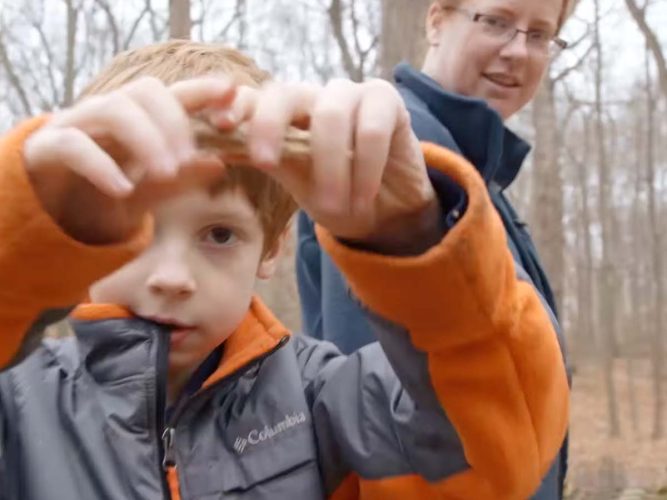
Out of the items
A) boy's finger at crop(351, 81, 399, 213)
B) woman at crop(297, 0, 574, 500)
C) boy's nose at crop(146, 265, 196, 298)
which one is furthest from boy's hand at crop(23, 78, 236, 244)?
woman at crop(297, 0, 574, 500)

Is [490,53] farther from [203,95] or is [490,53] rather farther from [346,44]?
[346,44]

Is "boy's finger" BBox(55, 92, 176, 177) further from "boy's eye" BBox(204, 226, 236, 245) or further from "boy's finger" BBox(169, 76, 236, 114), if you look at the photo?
"boy's eye" BBox(204, 226, 236, 245)

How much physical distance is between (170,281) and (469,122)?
2.74 ft

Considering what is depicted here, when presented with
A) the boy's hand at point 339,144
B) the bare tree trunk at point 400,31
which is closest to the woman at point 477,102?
the boy's hand at point 339,144

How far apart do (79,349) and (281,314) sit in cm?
1137

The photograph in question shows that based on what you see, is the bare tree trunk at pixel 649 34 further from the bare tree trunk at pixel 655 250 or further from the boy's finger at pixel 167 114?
the boy's finger at pixel 167 114

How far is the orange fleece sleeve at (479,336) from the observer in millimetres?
896

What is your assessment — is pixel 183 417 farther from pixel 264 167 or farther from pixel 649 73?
pixel 649 73

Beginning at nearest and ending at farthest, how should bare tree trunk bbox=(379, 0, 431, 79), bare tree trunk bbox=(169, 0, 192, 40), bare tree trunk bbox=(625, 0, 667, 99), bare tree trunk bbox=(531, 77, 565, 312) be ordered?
bare tree trunk bbox=(379, 0, 431, 79), bare tree trunk bbox=(169, 0, 192, 40), bare tree trunk bbox=(531, 77, 565, 312), bare tree trunk bbox=(625, 0, 667, 99)

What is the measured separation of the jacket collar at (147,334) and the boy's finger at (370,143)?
492 millimetres

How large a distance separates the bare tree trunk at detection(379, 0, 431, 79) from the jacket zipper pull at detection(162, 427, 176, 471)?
3487mm

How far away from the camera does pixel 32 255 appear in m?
0.85

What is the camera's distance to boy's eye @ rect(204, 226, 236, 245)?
1201 millimetres

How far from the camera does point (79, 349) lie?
4.10ft
